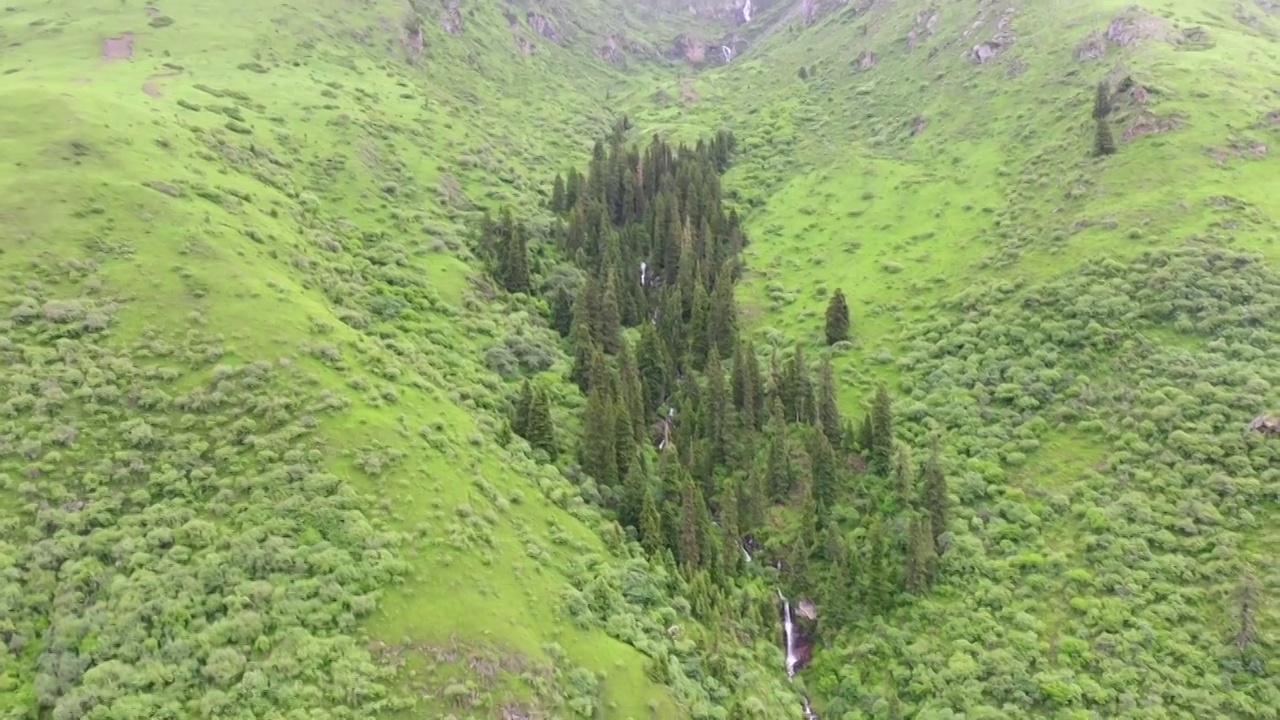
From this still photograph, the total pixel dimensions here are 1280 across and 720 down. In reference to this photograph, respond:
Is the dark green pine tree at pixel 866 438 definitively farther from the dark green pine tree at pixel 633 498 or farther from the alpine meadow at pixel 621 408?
the dark green pine tree at pixel 633 498

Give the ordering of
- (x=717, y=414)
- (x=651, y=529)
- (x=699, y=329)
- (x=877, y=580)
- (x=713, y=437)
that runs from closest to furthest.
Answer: (x=877, y=580), (x=651, y=529), (x=713, y=437), (x=717, y=414), (x=699, y=329)

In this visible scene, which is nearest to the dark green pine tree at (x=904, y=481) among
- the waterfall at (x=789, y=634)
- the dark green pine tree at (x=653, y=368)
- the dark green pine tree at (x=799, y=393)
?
the dark green pine tree at (x=799, y=393)

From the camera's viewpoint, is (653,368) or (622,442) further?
(653,368)

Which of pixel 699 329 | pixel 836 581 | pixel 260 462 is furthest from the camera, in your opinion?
pixel 699 329

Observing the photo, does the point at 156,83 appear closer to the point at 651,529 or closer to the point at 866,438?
the point at 651,529

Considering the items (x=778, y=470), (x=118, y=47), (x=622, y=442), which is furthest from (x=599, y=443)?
(x=118, y=47)

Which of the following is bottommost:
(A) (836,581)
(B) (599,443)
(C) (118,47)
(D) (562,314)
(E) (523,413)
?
(A) (836,581)

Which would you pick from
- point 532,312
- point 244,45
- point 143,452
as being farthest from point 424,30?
point 143,452
